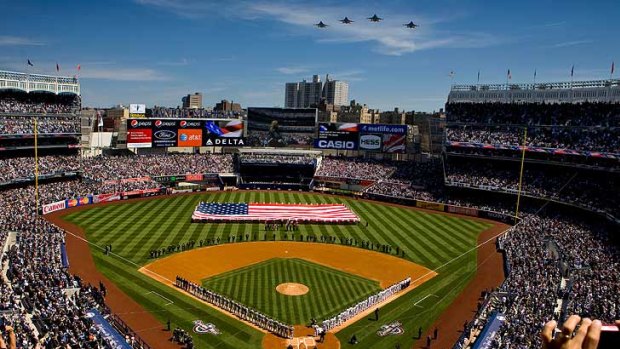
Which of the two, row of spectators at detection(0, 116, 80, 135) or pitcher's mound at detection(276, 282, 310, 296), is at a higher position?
row of spectators at detection(0, 116, 80, 135)

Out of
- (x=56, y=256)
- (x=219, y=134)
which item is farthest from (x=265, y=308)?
(x=219, y=134)

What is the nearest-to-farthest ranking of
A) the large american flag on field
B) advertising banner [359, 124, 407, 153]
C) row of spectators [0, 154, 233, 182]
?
the large american flag on field
row of spectators [0, 154, 233, 182]
advertising banner [359, 124, 407, 153]

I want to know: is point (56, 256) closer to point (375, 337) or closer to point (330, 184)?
point (375, 337)

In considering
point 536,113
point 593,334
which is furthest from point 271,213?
point 593,334

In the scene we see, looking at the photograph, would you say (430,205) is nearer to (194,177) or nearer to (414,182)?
(414,182)

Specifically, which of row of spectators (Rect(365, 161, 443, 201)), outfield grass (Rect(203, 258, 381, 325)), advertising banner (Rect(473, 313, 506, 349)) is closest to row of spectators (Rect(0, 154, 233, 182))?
row of spectators (Rect(365, 161, 443, 201))

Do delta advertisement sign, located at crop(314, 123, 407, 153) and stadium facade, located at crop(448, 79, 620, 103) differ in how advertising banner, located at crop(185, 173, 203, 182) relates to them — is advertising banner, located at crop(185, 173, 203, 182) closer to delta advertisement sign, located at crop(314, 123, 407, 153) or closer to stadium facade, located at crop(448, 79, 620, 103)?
delta advertisement sign, located at crop(314, 123, 407, 153)
